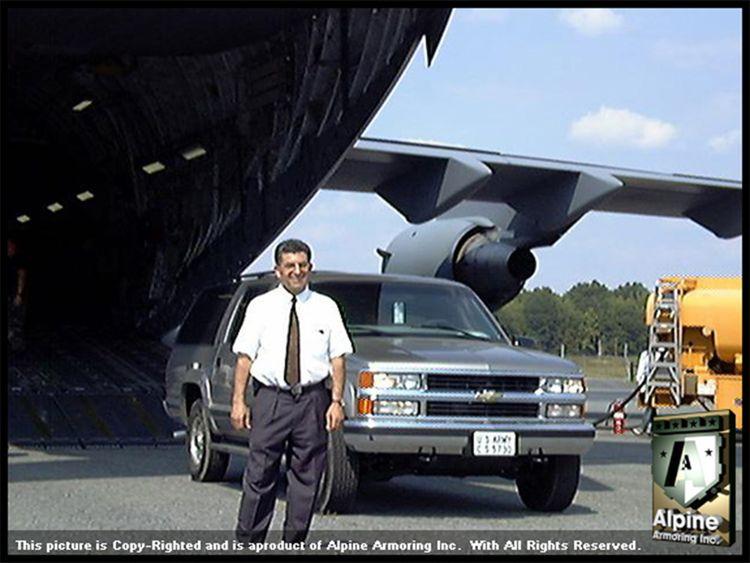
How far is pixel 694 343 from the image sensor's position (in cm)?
1686

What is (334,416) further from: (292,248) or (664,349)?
(664,349)

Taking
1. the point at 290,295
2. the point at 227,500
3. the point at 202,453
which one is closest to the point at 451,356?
the point at 227,500

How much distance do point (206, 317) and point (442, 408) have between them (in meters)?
3.69

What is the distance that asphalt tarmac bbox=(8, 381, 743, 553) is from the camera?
8531mm

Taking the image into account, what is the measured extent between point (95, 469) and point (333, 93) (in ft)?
23.4

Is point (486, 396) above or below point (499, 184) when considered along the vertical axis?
below

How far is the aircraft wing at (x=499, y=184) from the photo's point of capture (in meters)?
22.4

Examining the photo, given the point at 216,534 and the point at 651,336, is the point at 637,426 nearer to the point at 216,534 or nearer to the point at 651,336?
the point at 651,336

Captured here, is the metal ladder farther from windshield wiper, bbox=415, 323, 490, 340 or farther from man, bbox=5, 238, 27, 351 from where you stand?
man, bbox=5, 238, 27, 351

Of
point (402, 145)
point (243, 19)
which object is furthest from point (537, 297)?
point (243, 19)

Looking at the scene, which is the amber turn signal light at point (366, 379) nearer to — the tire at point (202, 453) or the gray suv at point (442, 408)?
the gray suv at point (442, 408)

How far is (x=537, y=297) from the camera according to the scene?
120 metres

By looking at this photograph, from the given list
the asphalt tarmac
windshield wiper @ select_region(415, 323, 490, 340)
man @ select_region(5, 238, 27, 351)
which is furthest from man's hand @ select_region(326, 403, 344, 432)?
man @ select_region(5, 238, 27, 351)

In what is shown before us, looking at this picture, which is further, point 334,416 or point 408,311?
point 408,311
